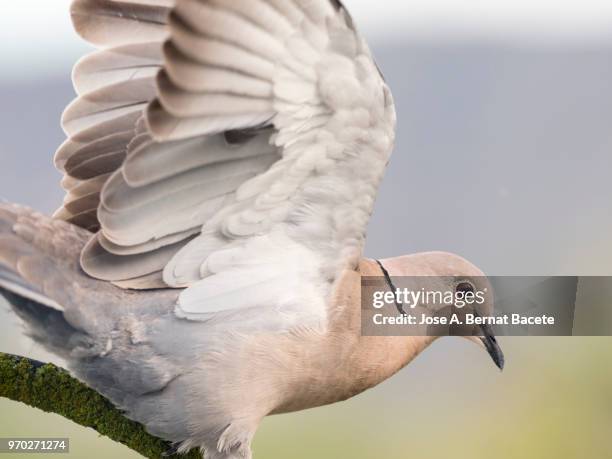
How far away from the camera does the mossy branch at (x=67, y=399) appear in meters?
→ 2.44

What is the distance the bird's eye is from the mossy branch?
0.96m

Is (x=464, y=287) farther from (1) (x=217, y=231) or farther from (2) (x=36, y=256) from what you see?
(2) (x=36, y=256)

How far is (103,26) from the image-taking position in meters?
2.47

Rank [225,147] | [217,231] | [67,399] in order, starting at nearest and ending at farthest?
[225,147], [217,231], [67,399]

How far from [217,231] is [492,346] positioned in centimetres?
106

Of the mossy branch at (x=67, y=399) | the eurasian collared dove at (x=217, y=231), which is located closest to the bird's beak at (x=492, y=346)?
the eurasian collared dove at (x=217, y=231)

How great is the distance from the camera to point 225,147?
89.1 inches

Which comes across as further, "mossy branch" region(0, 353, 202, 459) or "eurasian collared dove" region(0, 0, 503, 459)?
"mossy branch" region(0, 353, 202, 459)

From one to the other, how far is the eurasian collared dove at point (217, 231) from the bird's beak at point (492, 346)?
1.64 ft

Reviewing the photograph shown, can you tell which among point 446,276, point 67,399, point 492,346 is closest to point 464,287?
point 446,276

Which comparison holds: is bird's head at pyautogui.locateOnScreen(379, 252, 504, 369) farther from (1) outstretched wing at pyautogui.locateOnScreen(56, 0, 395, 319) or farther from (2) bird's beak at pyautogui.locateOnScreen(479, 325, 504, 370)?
(1) outstretched wing at pyautogui.locateOnScreen(56, 0, 395, 319)

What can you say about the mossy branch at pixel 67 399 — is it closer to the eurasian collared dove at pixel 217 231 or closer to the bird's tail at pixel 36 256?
the eurasian collared dove at pixel 217 231

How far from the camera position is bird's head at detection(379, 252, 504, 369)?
9.30 ft

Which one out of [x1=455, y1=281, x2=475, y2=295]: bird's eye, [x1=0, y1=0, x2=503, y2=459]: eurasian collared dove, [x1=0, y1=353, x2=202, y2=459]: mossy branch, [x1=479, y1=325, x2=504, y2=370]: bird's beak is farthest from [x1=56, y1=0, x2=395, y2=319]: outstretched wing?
[x1=479, y1=325, x2=504, y2=370]: bird's beak
